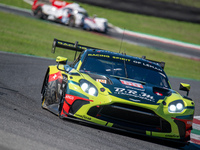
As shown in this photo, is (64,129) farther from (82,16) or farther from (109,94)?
(82,16)

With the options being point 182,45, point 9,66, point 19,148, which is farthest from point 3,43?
point 182,45

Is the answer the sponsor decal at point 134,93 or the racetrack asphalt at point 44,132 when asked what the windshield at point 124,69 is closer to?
the sponsor decal at point 134,93

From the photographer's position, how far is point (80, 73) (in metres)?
5.62

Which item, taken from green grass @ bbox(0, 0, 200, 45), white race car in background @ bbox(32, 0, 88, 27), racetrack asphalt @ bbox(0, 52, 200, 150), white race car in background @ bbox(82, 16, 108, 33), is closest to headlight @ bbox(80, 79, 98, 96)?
racetrack asphalt @ bbox(0, 52, 200, 150)

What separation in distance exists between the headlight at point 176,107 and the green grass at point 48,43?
27.8 feet

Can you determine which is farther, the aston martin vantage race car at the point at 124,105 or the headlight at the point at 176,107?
the headlight at the point at 176,107

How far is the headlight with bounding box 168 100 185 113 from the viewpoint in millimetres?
5074

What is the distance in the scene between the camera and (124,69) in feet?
20.2

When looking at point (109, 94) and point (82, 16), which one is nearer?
point (109, 94)

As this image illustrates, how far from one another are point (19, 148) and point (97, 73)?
2376mm

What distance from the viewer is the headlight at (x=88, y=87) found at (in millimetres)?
5047

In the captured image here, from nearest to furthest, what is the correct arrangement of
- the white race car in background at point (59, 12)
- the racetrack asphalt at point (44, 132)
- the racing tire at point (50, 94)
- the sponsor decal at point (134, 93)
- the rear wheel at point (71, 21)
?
the racetrack asphalt at point (44, 132)
the sponsor decal at point (134, 93)
the racing tire at point (50, 94)
the white race car in background at point (59, 12)
the rear wheel at point (71, 21)

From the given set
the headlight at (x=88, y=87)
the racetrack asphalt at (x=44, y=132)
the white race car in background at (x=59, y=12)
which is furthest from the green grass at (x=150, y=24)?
the headlight at (x=88, y=87)

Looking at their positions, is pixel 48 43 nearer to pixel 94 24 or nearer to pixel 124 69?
pixel 94 24
